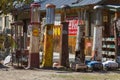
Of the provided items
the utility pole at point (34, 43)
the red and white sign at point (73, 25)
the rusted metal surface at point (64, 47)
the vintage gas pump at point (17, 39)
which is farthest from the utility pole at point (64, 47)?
the red and white sign at point (73, 25)

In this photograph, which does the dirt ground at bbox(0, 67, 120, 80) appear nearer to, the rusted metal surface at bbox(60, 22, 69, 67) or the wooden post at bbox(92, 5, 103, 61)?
the rusted metal surface at bbox(60, 22, 69, 67)

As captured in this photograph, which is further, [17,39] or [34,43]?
[17,39]

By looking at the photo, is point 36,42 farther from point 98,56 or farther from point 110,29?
point 110,29

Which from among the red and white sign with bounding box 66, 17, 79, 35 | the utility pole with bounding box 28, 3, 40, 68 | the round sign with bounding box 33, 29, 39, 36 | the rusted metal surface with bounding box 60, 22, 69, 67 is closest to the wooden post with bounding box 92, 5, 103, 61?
the rusted metal surface with bounding box 60, 22, 69, 67

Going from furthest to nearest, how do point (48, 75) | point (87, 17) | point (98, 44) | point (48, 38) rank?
point (87, 17) < point (98, 44) < point (48, 38) < point (48, 75)

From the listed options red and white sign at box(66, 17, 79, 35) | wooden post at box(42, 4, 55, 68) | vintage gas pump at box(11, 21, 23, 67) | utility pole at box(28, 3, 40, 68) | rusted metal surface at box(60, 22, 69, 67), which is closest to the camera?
utility pole at box(28, 3, 40, 68)

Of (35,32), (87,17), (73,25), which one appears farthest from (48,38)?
(73,25)

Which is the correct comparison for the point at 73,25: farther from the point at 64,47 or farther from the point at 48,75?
the point at 48,75

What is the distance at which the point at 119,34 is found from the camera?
20125mm

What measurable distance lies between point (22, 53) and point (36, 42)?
1.15 metres

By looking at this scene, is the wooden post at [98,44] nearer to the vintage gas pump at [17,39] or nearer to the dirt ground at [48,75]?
the dirt ground at [48,75]

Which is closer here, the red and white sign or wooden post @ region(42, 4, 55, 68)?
wooden post @ region(42, 4, 55, 68)

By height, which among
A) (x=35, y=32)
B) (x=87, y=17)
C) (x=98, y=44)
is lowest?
(x=98, y=44)

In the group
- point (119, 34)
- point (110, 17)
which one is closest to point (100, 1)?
point (110, 17)
